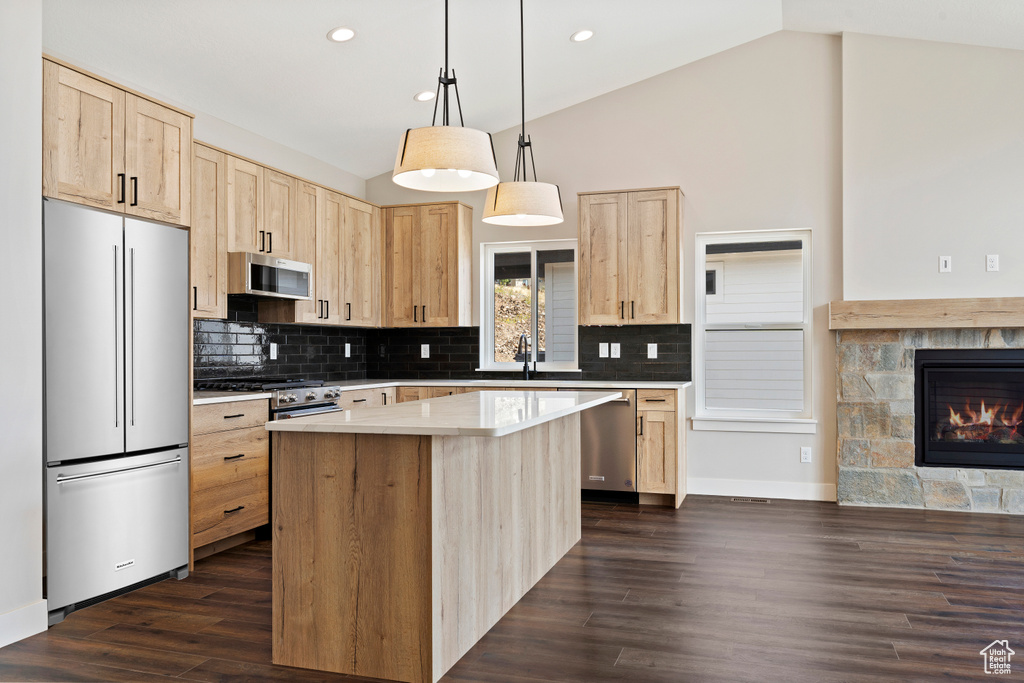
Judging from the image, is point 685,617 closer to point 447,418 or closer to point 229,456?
point 447,418

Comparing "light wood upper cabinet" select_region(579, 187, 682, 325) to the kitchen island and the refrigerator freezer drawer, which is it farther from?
the refrigerator freezer drawer

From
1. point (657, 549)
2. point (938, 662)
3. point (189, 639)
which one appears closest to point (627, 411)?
point (657, 549)

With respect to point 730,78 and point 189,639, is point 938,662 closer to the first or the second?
point 189,639

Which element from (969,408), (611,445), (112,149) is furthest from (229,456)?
(969,408)

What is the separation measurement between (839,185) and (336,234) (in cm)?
381

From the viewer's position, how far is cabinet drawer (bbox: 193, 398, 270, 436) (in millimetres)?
3989

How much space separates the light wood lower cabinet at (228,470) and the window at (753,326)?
3306 mm

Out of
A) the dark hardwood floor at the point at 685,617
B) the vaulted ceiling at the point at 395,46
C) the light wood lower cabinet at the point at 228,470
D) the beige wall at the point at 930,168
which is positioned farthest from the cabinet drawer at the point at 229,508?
the beige wall at the point at 930,168

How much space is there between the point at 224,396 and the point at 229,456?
13.4 inches

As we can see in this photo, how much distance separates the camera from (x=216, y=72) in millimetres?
4465

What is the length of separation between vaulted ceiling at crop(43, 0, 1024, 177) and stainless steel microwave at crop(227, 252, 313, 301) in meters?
1.03

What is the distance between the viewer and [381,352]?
22.7 feet

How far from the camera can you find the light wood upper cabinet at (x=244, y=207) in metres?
4.68

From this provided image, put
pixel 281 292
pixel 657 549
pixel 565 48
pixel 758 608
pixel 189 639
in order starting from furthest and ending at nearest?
pixel 565 48 → pixel 281 292 → pixel 657 549 → pixel 758 608 → pixel 189 639
